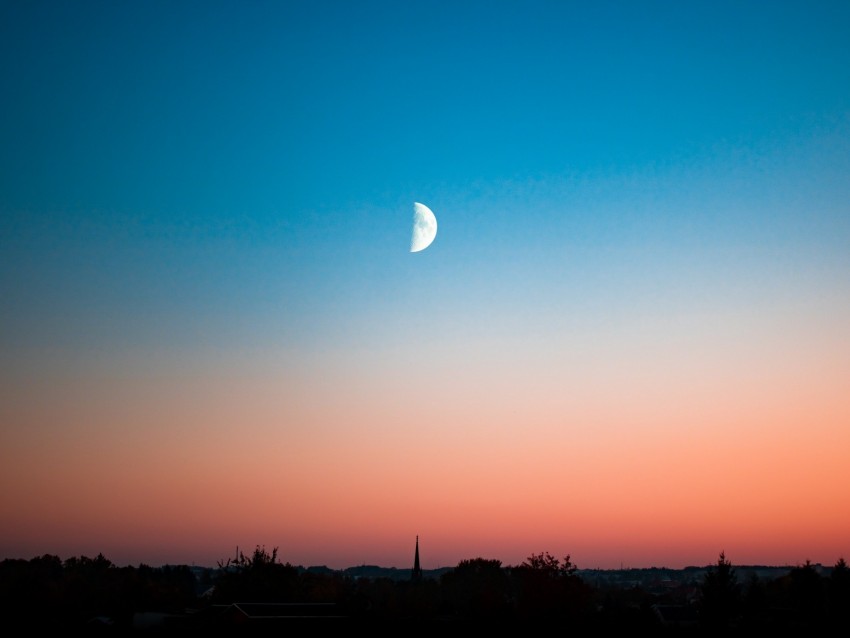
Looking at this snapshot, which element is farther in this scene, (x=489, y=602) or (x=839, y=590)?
(x=489, y=602)

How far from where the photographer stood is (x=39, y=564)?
197750mm

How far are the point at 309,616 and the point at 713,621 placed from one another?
116 feet

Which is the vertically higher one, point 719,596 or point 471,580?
point 471,580

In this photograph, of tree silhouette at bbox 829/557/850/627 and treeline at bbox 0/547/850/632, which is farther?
tree silhouette at bbox 829/557/850/627

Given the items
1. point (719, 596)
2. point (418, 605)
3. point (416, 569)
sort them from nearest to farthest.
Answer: point (719, 596) < point (418, 605) < point (416, 569)

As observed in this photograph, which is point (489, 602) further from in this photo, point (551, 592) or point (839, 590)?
point (839, 590)

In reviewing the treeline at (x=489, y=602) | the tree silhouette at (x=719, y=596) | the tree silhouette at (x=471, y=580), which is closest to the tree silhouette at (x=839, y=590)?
the treeline at (x=489, y=602)

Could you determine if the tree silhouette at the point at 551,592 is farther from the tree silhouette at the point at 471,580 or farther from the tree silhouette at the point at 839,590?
the tree silhouette at the point at 471,580

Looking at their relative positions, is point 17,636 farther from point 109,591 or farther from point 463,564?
point 463,564

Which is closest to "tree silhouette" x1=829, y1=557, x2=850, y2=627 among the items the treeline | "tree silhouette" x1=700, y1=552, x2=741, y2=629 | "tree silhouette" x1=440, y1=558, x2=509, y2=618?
the treeline

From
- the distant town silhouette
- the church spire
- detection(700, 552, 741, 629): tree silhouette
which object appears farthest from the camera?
the church spire

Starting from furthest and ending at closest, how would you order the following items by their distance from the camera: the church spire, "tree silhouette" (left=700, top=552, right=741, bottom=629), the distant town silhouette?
1. the church spire
2. "tree silhouette" (left=700, top=552, right=741, bottom=629)
3. the distant town silhouette

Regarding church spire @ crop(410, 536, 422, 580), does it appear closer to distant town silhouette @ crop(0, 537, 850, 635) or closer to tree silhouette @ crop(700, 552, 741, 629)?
distant town silhouette @ crop(0, 537, 850, 635)

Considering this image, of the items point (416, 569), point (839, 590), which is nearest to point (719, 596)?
point (839, 590)
